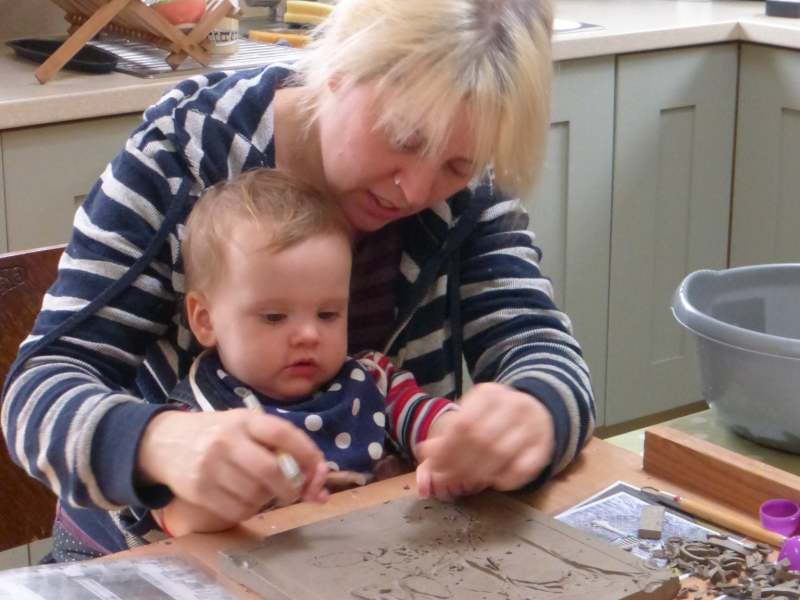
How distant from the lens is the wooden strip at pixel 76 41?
1.63 m

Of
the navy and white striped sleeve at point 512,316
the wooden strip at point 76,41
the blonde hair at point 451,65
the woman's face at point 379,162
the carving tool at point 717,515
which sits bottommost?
the carving tool at point 717,515

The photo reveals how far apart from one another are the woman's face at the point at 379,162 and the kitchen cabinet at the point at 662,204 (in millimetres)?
1323

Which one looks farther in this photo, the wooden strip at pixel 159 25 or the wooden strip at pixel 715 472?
the wooden strip at pixel 159 25

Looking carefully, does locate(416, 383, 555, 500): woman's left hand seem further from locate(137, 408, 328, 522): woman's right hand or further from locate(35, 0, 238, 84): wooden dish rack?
locate(35, 0, 238, 84): wooden dish rack

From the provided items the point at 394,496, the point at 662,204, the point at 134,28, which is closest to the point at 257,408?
the point at 394,496

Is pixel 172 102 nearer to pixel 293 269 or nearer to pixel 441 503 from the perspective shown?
pixel 293 269

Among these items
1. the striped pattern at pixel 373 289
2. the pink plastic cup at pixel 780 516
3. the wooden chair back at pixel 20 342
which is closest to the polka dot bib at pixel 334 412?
the striped pattern at pixel 373 289

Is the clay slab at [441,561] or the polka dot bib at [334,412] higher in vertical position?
the polka dot bib at [334,412]

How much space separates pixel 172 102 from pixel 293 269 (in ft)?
0.74

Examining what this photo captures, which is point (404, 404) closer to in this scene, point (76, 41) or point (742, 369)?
point (742, 369)

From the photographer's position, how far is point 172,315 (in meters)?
1.05

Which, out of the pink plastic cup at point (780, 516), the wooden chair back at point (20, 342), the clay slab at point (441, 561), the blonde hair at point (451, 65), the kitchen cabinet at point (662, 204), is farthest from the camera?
the kitchen cabinet at point (662, 204)

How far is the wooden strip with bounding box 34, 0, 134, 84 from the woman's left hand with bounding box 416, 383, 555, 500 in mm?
1046

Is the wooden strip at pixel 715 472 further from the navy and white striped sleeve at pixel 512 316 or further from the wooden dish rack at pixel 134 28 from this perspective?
the wooden dish rack at pixel 134 28
